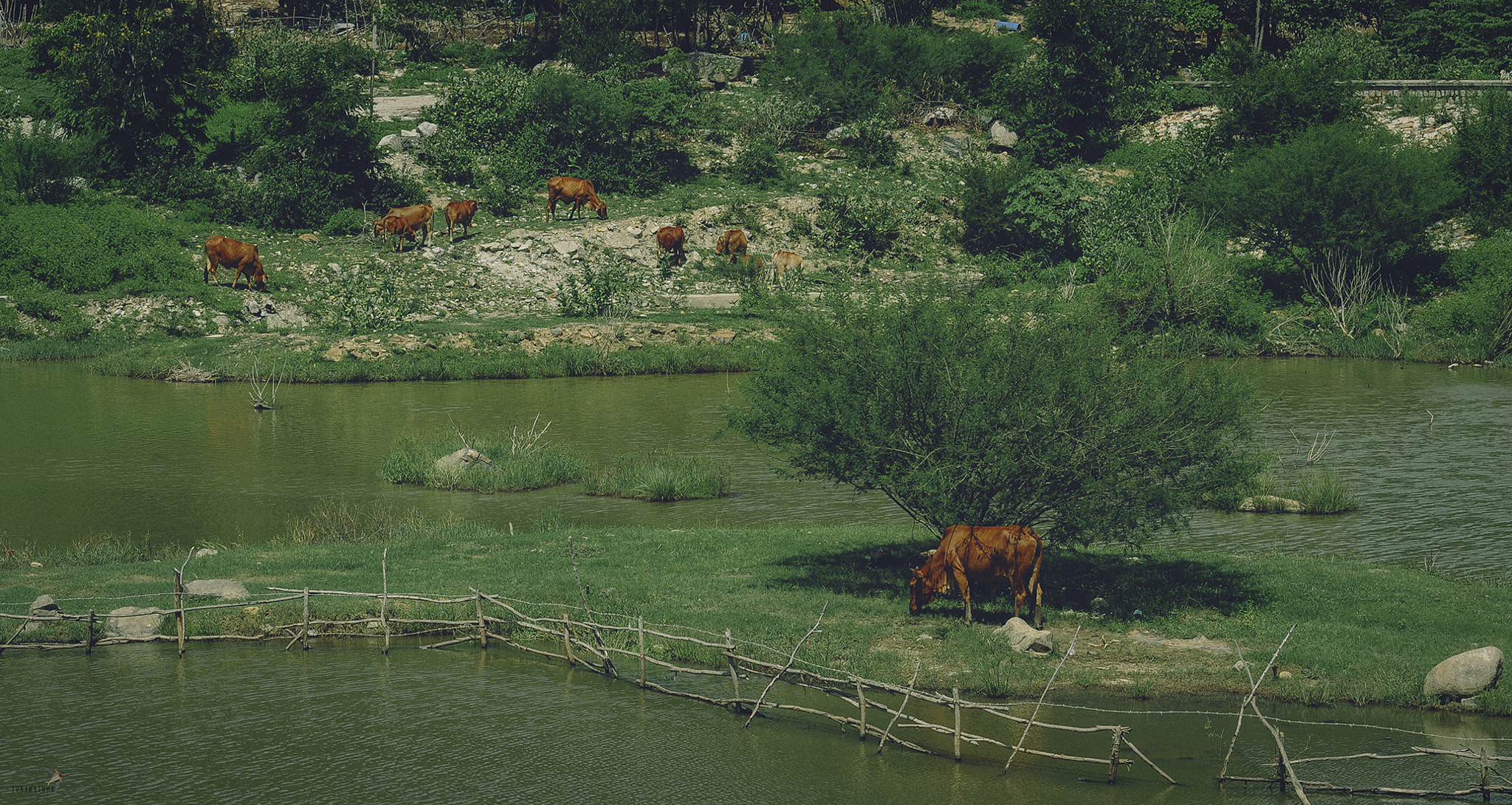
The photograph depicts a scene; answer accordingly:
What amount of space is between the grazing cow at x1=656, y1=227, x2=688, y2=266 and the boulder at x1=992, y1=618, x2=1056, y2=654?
31092 millimetres

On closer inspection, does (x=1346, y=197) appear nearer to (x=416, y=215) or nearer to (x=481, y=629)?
(x=416, y=215)

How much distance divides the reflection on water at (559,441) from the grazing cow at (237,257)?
576 cm

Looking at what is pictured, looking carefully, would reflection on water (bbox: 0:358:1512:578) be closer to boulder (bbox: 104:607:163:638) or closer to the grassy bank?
the grassy bank

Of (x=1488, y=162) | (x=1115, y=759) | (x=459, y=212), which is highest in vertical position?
(x=1488, y=162)

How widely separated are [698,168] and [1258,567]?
37783 millimetres

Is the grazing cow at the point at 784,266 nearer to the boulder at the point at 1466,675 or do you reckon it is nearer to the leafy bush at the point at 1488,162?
the leafy bush at the point at 1488,162

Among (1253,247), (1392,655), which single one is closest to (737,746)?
(1392,655)

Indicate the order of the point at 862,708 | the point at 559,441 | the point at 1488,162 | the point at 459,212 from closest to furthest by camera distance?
the point at 862,708 < the point at 559,441 < the point at 459,212 < the point at 1488,162

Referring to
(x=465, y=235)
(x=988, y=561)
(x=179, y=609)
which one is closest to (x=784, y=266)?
(x=465, y=235)

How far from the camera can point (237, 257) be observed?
127ft

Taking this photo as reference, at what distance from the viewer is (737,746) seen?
40.8 ft

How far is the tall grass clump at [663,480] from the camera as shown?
2364 cm

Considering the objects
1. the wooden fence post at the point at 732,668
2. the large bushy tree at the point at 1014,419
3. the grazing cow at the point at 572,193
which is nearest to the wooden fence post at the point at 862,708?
the wooden fence post at the point at 732,668

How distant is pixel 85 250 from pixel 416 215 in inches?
408
